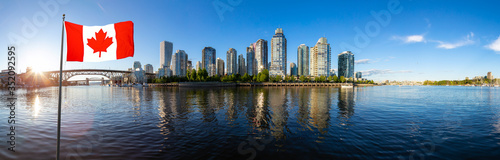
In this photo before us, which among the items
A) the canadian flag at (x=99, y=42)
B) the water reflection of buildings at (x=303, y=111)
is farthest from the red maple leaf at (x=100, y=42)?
the water reflection of buildings at (x=303, y=111)

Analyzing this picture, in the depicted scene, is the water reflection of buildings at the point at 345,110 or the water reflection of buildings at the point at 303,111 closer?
the water reflection of buildings at the point at 303,111

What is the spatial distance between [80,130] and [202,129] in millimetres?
9189

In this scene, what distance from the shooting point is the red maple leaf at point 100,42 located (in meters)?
7.71

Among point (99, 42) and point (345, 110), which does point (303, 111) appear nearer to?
point (345, 110)

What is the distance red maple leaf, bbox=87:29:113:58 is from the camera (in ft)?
25.3

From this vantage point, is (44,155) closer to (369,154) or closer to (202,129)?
(202,129)

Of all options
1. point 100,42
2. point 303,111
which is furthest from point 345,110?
point 100,42

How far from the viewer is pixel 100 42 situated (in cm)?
779

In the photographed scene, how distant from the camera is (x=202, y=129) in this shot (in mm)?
14812

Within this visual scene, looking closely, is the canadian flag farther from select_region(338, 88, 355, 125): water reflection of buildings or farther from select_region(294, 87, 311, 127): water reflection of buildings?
select_region(338, 88, 355, 125): water reflection of buildings

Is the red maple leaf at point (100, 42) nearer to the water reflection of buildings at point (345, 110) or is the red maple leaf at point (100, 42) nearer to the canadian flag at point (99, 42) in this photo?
the canadian flag at point (99, 42)

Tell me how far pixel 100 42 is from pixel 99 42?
3 centimetres

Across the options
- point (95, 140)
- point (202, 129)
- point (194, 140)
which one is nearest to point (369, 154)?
point (194, 140)

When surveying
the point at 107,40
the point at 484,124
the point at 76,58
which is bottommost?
the point at 484,124
